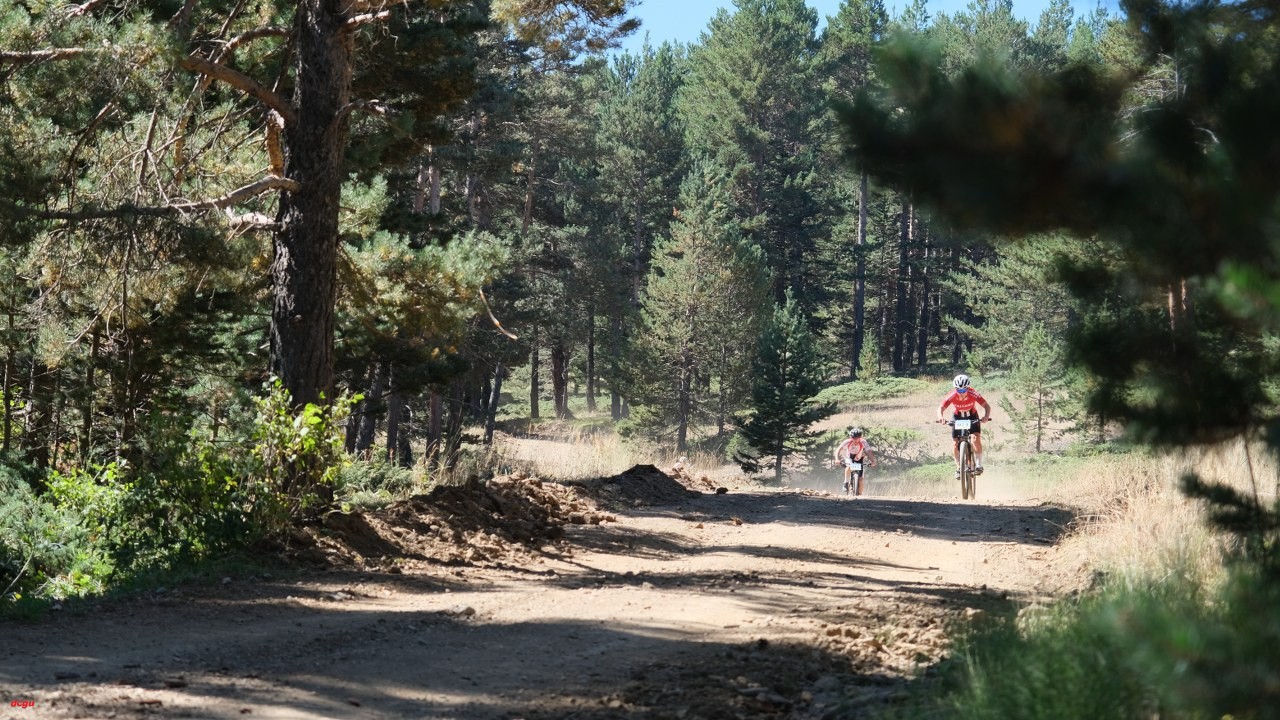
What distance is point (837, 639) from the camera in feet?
20.5

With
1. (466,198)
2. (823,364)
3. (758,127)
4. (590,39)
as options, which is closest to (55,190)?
(590,39)

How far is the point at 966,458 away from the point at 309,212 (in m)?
11.2

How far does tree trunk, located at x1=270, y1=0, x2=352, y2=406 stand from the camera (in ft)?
33.3

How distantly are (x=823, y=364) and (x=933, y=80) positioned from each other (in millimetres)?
34516

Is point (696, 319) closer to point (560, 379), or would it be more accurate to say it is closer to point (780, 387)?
point (780, 387)

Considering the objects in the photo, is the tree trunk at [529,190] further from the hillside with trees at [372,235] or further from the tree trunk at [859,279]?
the tree trunk at [859,279]

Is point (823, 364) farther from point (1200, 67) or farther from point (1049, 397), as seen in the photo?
point (1200, 67)

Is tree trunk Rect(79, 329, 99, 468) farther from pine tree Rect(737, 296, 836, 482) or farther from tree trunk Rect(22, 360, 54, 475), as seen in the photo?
pine tree Rect(737, 296, 836, 482)

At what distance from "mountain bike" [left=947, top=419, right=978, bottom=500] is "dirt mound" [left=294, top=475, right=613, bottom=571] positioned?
698 centimetres

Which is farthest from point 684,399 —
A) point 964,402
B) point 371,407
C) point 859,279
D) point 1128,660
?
point 1128,660

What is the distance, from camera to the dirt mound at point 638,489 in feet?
45.5

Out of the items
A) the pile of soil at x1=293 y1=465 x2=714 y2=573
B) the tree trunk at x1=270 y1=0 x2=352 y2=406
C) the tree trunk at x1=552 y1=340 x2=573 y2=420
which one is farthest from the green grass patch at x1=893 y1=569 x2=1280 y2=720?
the tree trunk at x1=552 y1=340 x2=573 y2=420

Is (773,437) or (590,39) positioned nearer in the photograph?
(590,39)

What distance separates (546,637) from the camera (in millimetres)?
6535
